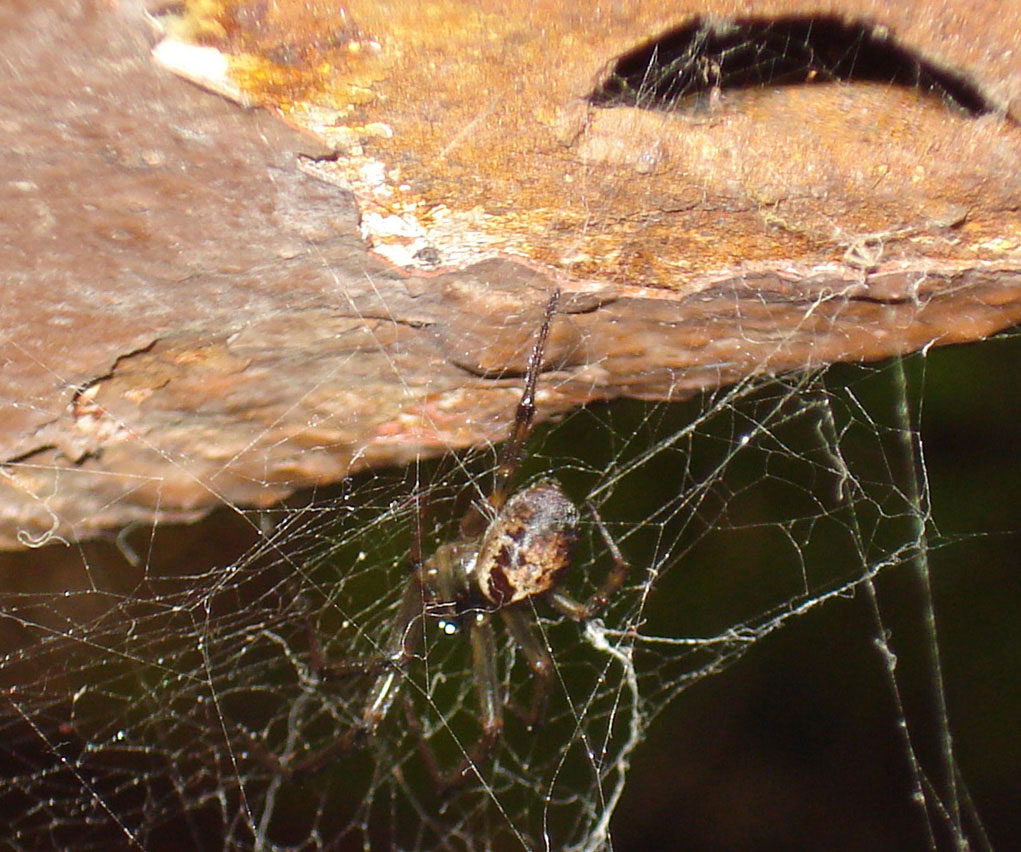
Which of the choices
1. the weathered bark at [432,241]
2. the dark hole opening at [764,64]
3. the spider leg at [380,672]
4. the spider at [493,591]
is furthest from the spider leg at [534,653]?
the dark hole opening at [764,64]

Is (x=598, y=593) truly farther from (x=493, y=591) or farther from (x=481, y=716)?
(x=481, y=716)

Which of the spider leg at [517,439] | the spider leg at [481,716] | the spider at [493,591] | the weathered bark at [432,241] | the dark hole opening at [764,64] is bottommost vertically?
the spider leg at [481,716]

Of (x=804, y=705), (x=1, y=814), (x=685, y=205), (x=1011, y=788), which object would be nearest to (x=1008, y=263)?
(x=685, y=205)

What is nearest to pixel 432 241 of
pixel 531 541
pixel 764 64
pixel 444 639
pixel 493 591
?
pixel 764 64

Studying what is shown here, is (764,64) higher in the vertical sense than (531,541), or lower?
higher

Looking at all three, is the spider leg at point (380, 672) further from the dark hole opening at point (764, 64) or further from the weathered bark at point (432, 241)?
the dark hole opening at point (764, 64)

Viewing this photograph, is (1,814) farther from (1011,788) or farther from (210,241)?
(1011,788)
